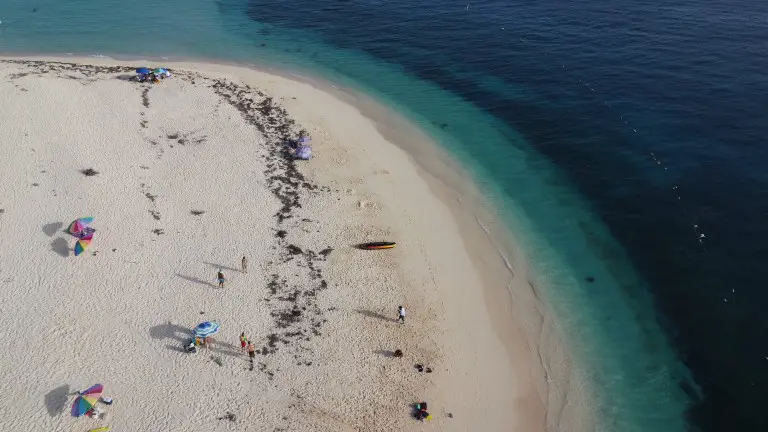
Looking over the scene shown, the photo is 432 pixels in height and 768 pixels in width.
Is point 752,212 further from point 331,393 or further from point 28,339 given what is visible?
point 28,339

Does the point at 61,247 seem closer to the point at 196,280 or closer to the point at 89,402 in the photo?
the point at 196,280

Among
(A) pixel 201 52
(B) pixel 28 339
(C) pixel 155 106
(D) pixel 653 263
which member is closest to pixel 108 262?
Answer: (B) pixel 28 339

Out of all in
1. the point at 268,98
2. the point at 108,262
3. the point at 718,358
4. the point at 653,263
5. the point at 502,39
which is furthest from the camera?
the point at 502,39

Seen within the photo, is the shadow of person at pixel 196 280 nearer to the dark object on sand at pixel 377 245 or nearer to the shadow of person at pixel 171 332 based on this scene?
the shadow of person at pixel 171 332

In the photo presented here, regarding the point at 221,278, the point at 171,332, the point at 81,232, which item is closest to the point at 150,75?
the point at 81,232

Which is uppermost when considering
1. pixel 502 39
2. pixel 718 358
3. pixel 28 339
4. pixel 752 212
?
pixel 502 39

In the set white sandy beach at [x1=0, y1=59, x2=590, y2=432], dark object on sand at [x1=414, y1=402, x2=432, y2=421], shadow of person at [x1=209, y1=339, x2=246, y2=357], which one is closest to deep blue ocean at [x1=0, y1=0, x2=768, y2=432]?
white sandy beach at [x1=0, y1=59, x2=590, y2=432]
